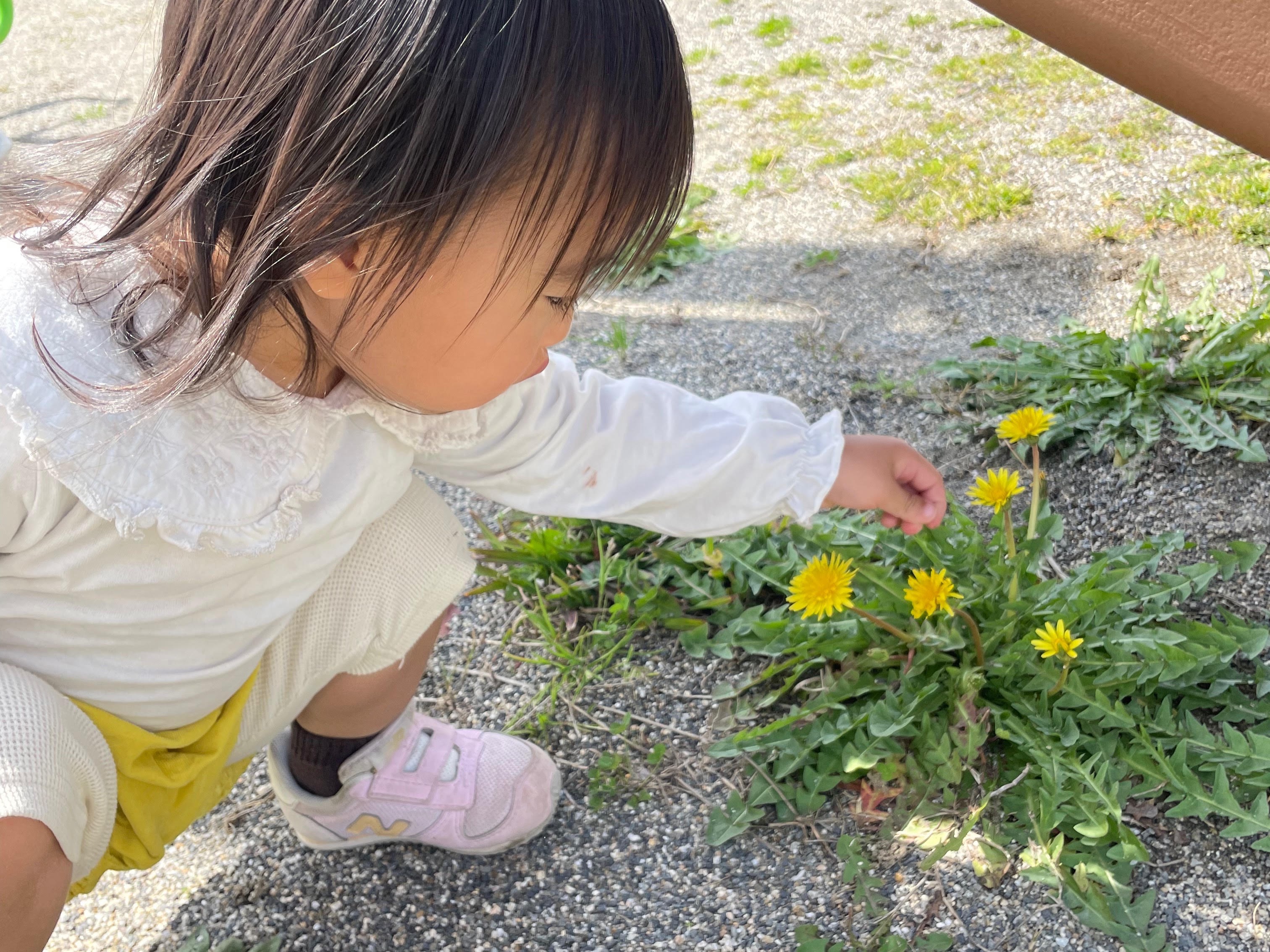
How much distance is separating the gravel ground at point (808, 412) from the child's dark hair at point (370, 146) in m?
0.20

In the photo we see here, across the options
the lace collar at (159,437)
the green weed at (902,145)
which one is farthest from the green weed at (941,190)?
the lace collar at (159,437)

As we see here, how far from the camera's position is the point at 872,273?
2.80 m

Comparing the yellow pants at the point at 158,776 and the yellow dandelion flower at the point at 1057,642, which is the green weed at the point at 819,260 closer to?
the yellow dandelion flower at the point at 1057,642

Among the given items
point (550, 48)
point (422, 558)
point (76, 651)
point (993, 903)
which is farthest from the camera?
point (422, 558)

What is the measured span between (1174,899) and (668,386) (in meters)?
0.91

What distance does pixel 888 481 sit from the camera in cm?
161

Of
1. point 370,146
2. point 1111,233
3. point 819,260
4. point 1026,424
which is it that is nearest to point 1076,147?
point 1111,233

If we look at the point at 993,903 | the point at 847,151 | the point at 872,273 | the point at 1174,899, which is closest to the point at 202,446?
the point at 993,903

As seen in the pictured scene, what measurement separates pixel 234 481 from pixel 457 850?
66 cm

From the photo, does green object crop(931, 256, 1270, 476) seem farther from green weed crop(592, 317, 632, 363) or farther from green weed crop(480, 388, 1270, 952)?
green weed crop(592, 317, 632, 363)

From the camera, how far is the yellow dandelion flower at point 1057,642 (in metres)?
1.47

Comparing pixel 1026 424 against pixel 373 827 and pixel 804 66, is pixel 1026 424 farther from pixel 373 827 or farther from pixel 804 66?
pixel 804 66

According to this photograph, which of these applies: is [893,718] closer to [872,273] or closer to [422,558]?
[422,558]

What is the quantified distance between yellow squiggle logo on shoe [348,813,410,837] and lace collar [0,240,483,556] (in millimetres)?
513
